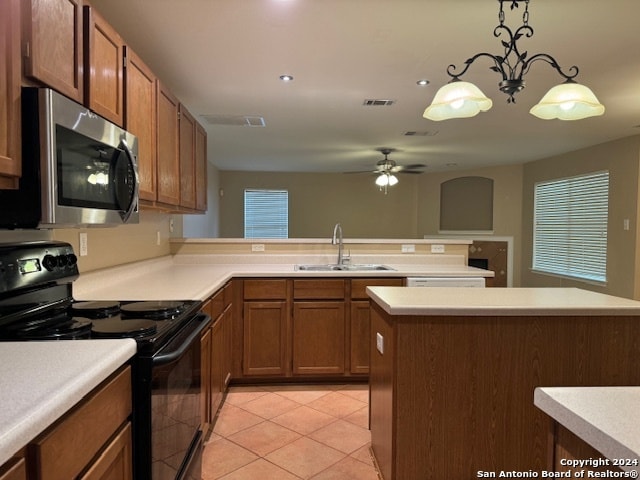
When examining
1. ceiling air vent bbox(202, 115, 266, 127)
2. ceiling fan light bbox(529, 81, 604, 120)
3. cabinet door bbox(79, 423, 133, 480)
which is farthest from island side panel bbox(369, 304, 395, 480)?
ceiling air vent bbox(202, 115, 266, 127)

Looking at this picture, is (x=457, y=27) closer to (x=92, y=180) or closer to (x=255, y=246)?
(x=92, y=180)

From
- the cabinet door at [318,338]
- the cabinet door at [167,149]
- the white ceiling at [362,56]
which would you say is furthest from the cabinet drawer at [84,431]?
the cabinet door at [318,338]

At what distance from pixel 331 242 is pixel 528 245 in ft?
15.5

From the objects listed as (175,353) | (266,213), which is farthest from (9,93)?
(266,213)

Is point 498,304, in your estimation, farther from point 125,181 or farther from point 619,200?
point 619,200

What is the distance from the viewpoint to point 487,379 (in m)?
1.80

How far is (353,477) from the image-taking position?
208 cm

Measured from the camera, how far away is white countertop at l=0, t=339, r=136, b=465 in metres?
0.72

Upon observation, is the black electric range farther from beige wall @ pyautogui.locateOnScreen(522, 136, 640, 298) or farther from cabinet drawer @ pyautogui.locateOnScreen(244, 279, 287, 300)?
beige wall @ pyautogui.locateOnScreen(522, 136, 640, 298)

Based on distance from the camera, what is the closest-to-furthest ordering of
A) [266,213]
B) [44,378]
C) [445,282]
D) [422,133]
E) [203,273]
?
[44,378] < [203,273] < [445,282] < [422,133] < [266,213]

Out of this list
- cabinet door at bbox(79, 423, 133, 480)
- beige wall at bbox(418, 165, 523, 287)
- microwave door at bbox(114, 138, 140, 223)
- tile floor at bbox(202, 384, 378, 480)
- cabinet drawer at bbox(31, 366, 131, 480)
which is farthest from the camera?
beige wall at bbox(418, 165, 523, 287)

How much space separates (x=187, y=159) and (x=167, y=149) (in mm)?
502

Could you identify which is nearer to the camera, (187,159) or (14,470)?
(14,470)

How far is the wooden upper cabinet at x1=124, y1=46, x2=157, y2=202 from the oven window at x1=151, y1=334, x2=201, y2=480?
95 centimetres
